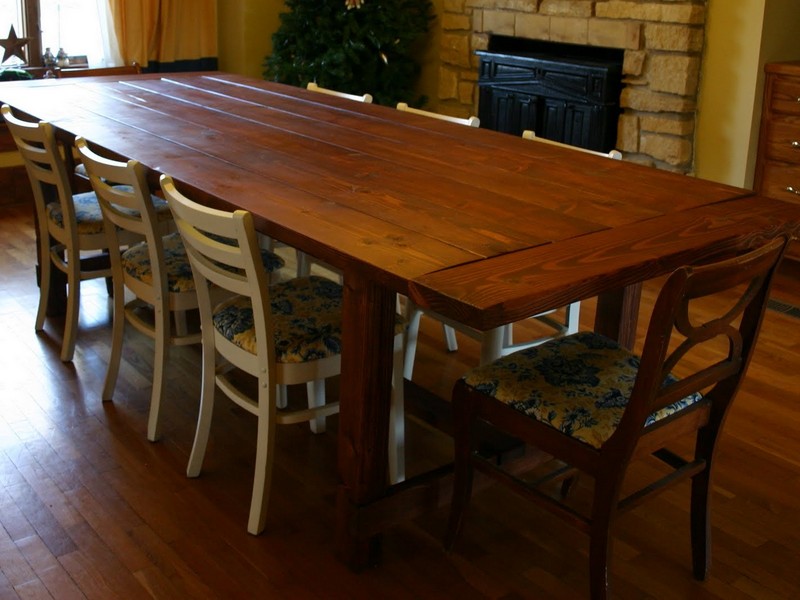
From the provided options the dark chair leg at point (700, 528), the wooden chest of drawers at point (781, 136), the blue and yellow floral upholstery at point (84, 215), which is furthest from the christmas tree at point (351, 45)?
the dark chair leg at point (700, 528)

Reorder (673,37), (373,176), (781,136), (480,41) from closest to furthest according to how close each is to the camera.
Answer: (373,176), (781,136), (673,37), (480,41)

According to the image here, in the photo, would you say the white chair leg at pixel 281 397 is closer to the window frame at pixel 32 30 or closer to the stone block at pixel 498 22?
the stone block at pixel 498 22

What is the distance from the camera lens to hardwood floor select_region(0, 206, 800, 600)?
7.32 ft

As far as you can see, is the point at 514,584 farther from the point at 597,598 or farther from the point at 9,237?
the point at 9,237

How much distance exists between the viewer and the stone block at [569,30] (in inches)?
191

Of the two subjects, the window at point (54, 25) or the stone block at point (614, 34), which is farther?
the window at point (54, 25)

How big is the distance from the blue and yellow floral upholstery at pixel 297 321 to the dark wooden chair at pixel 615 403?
1.13 feet

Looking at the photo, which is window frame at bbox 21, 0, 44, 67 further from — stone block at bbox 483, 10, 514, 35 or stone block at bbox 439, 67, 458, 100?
stone block at bbox 483, 10, 514, 35

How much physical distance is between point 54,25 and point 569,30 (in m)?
3.01

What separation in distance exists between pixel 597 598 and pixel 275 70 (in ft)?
13.8

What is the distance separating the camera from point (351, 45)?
5.38m

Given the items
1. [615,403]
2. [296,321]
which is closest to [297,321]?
[296,321]

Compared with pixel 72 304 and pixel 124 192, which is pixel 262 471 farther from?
pixel 72 304

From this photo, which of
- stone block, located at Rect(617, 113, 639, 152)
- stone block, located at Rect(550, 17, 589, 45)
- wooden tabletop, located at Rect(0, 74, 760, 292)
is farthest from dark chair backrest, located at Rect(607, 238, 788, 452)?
stone block, located at Rect(550, 17, 589, 45)
